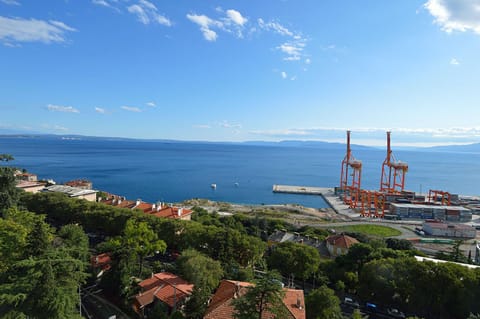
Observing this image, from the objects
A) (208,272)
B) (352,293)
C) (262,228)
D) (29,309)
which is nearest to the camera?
(29,309)

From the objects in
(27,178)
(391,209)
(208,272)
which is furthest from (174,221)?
(391,209)

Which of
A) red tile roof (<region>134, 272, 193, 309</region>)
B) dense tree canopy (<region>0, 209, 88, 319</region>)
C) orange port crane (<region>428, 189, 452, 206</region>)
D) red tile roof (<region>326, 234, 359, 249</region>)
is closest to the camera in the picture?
dense tree canopy (<region>0, 209, 88, 319</region>)

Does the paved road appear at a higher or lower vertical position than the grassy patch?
higher

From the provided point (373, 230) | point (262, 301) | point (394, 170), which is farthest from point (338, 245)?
point (394, 170)

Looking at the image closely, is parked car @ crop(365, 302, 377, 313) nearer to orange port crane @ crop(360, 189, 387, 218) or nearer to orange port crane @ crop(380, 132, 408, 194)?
orange port crane @ crop(360, 189, 387, 218)

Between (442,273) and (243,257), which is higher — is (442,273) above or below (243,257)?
above

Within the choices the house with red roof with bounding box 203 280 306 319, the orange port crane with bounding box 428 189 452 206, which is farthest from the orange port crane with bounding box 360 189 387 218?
the house with red roof with bounding box 203 280 306 319

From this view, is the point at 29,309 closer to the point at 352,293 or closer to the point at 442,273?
the point at 352,293

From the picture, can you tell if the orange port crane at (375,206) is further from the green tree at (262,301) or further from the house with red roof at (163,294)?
the green tree at (262,301)
